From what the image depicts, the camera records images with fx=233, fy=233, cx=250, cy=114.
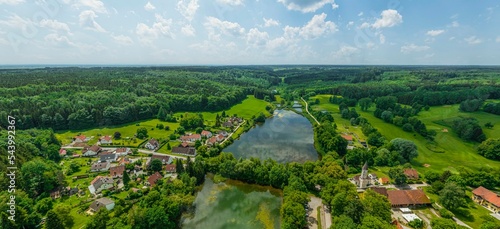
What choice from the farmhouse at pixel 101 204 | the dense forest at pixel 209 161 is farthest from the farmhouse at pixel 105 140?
the farmhouse at pixel 101 204

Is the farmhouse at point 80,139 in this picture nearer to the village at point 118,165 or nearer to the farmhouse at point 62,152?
the village at point 118,165

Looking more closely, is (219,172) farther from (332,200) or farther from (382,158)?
(382,158)

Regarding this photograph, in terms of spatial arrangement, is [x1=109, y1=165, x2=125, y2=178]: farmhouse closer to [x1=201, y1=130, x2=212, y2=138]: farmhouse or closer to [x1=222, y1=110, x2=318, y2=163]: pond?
[x1=222, y1=110, x2=318, y2=163]: pond

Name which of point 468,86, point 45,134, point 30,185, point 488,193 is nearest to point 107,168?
point 30,185

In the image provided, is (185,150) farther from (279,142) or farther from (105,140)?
(279,142)

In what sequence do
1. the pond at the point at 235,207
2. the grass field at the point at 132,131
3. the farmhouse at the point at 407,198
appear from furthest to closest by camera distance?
the grass field at the point at 132,131, the farmhouse at the point at 407,198, the pond at the point at 235,207

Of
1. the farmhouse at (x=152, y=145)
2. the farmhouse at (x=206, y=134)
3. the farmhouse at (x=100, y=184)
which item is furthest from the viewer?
the farmhouse at (x=206, y=134)

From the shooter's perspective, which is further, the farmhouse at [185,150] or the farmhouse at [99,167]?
the farmhouse at [185,150]

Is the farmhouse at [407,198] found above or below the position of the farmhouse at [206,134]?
below

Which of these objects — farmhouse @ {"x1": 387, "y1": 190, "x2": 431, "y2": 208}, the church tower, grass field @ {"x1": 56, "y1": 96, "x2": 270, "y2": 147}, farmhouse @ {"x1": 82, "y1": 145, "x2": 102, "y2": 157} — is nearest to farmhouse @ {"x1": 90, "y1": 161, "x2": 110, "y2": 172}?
farmhouse @ {"x1": 82, "y1": 145, "x2": 102, "y2": 157}
